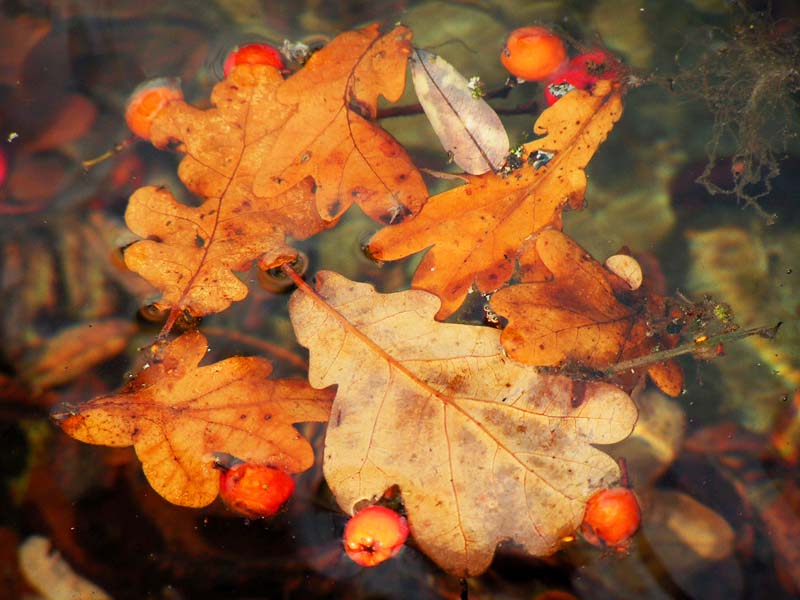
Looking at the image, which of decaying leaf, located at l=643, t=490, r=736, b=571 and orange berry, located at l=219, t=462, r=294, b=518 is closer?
orange berry, located at l=219, t=462, r=294, b=518

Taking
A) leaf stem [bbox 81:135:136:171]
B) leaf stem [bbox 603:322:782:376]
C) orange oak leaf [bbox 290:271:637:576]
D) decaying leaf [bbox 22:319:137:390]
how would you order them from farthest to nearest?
leaf stem [bbox 81:135:136:171] → decaying leaf [bbox 22:319:137:390] → leaf stem [bbox 603:322:782:376] → orange oak leaf [bbox 290:271:637:576]

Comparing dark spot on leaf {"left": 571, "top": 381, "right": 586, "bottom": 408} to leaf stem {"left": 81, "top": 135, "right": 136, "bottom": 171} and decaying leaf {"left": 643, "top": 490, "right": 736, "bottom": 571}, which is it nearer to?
decaying leaf {"left": 643, "top": 490, "right": 736, "bottom": 571}

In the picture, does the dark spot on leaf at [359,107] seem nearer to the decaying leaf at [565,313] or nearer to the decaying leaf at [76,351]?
the decaying leaf at [565,313]

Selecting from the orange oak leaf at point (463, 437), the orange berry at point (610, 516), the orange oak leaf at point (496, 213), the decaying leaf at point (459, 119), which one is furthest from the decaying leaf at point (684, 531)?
the decaying leaf at point (459, 119)

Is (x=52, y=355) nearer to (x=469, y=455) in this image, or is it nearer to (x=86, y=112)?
(x=86, y=112)

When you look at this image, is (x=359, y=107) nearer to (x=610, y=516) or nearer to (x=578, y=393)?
(x=578, y=393)

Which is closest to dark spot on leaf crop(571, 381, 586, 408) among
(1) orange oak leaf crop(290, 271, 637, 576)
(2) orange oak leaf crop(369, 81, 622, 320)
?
(1) orange oak leaf crop(290, 271, 637, 576)

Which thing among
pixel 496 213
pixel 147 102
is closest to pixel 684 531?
pixel 496 213
